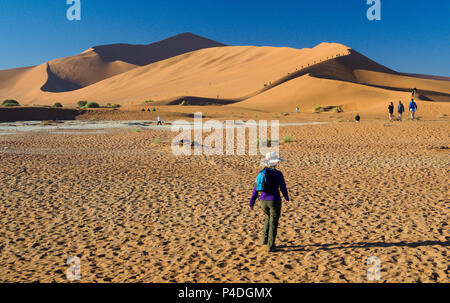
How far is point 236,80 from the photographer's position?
81312mm

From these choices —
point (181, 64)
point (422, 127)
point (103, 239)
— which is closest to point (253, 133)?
point (422, 127)

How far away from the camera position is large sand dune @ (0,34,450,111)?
52.5m

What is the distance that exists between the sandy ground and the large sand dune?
33225mm

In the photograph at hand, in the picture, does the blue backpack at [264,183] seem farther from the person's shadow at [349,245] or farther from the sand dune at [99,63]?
the sand dune at [99,63]

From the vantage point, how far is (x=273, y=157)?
18.1 feet

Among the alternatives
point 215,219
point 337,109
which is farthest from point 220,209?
point 337,109

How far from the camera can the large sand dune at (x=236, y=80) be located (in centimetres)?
5253

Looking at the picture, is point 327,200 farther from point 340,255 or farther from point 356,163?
point 356,163

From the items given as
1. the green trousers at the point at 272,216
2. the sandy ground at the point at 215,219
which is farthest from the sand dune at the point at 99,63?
the green trousers at the point at 272,216

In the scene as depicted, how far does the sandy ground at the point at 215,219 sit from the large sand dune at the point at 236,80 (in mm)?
33225

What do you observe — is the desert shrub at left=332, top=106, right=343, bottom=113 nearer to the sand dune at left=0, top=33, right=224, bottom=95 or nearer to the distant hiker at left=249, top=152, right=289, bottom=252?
the distant hiker at left=249, top=152, right=289, bottom=252

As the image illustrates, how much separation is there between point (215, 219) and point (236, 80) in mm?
75620

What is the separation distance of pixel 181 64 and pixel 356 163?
106150 mm

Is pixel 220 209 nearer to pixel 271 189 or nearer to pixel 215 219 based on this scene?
pixel 215 219
